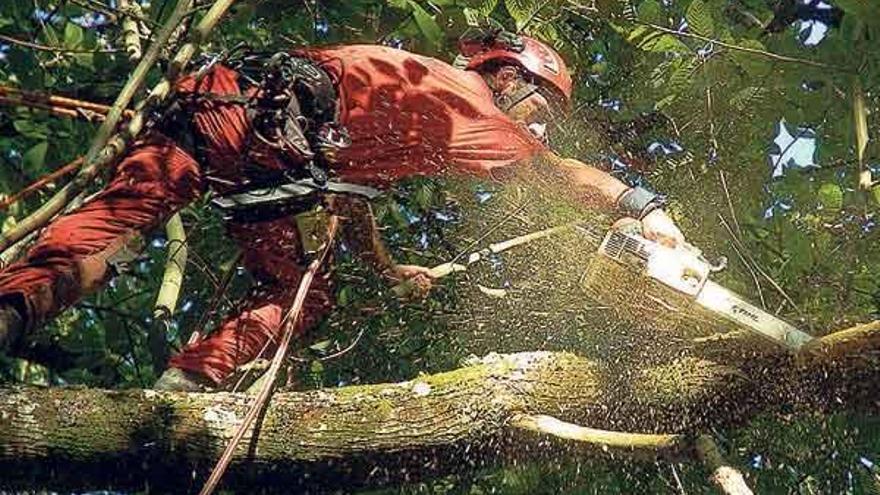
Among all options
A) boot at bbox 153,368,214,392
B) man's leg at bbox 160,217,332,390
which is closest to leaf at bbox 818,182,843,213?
man's leg at bbox 160,217,332,390

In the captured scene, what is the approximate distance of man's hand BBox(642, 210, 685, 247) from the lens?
3111 mm

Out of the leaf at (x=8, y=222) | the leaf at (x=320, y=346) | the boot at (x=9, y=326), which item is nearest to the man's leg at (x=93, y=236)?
the boot at (x=9, y=326)

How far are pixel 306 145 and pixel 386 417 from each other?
79 centimetres

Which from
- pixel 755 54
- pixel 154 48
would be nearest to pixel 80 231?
pixel 154 48

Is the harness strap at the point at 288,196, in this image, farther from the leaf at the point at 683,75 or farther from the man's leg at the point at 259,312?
the leaf at the point at 683,75

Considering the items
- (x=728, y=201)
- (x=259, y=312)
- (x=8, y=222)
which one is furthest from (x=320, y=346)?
(x=8, y=222)

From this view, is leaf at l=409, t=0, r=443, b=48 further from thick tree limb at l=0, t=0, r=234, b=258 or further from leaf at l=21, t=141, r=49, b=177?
leaf at l=21, t=141, r=49, b=177

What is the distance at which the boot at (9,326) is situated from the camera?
2.58 meters

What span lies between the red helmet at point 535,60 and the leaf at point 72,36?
1342 millimetres

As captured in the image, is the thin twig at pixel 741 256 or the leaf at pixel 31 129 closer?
the thin twig at pixel 741 256

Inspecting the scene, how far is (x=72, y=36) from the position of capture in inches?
157

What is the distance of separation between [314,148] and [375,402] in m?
0.79

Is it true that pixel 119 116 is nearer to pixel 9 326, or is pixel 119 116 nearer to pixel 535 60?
pixel 9 326

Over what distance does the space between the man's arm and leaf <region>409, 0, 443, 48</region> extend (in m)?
0.55
